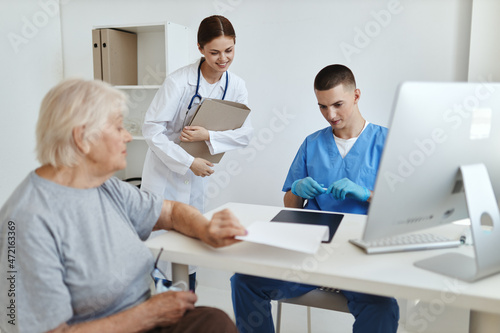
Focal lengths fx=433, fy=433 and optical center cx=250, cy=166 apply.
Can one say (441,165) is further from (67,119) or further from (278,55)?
(278,55)

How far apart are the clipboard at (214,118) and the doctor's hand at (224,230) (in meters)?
0.82

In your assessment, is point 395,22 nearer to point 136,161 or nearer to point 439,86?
point 439,86

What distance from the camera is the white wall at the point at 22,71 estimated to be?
9.05 feet

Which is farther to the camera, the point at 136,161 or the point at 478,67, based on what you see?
the point at 136,161

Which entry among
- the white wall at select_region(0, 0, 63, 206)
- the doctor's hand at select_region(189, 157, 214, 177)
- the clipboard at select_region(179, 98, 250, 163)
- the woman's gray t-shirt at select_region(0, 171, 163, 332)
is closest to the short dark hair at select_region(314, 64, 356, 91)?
the clipboard at select_region(179, 98, 250, 163)

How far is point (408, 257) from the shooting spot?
1058 mm

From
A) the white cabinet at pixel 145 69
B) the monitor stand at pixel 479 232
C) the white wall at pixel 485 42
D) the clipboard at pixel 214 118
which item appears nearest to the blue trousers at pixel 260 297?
the monitor stand at pixel 479 232

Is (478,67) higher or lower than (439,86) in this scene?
higher

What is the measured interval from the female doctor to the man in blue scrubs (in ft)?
1.38

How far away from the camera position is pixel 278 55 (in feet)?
8.05

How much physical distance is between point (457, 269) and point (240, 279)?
760 millimetres

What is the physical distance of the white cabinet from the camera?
2.55 meters

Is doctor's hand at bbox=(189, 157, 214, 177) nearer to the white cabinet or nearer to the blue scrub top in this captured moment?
the blue scrub top

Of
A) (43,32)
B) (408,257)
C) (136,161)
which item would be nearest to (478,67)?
(408,257)
